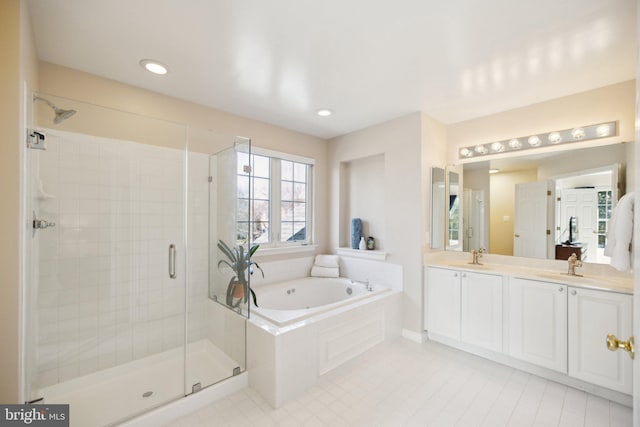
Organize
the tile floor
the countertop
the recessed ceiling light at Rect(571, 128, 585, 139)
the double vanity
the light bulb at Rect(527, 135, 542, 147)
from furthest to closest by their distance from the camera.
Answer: the light bulb at Rect(527, 135, 542, 147), the recessed ceiling light at Rect(571, 128, 585, 139), the countertop, the double vanity, the tile floor

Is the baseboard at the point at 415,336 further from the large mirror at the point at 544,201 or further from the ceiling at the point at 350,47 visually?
the ceiling at the point at 350,47

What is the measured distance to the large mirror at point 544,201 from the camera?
7.58ft

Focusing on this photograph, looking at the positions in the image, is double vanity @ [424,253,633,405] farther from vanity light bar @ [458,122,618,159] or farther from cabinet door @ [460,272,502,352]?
vanity light bar @ [458,122,618,159]

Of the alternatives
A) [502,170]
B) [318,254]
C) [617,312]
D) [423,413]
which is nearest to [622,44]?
[502,170]

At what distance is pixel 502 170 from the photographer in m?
2.88

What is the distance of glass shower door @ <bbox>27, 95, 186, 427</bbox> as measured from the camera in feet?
6.08

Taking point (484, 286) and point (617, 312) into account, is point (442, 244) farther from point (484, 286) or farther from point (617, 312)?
point (617, 312)

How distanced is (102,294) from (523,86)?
3996 millimetres

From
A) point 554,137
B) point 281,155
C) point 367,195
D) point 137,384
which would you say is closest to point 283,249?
point 281,155

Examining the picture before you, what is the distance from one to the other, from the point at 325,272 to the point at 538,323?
87.7 inches

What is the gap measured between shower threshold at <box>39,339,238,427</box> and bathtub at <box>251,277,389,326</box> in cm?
57

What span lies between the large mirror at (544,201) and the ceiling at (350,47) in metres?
0.64

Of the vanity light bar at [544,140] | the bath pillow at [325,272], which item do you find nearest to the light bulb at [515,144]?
the vanity light bar at [544,140]

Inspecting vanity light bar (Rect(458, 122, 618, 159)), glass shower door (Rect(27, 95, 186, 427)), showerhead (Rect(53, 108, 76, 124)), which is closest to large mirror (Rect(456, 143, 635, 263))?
vanity light bar (Rect(458, 122, 618, 159))
